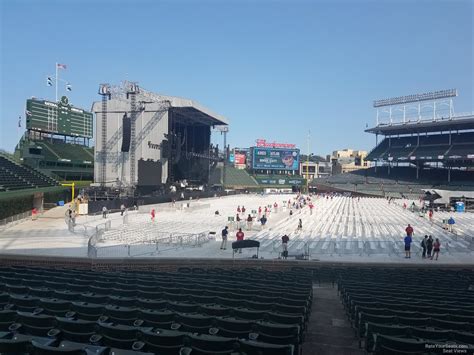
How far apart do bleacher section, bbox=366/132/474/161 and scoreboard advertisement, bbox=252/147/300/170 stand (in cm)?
3604

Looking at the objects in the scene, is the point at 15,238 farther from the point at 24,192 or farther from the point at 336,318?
the point at 336,318

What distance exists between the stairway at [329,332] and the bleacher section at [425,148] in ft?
282

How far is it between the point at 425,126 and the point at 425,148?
6391mm

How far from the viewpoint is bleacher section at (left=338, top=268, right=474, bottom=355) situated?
17.0 ft

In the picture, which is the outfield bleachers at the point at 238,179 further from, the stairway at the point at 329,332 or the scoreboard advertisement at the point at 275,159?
the stairway at the point at 329,332

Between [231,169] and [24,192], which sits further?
[231,169]

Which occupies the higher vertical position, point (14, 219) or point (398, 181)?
point (398, 181)

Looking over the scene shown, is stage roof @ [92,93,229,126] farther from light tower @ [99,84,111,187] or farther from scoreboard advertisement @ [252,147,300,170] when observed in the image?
scoreboard advertisement @ [252,147,300,170]

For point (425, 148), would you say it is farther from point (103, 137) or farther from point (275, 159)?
point (103, 137)

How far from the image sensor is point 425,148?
316 ft

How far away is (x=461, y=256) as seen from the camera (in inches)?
825

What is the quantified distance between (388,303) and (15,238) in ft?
80.1

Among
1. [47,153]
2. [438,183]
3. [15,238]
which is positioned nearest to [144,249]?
[15,238]

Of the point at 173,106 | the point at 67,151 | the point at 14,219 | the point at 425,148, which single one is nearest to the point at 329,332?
the point at 14,219
